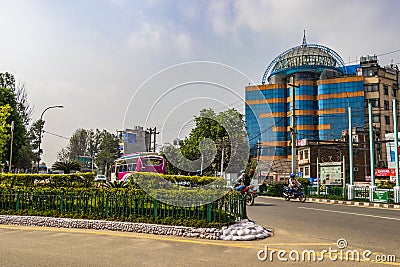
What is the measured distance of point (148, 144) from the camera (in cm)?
979

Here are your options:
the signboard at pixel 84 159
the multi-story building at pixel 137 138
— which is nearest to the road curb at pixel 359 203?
the multi-story building at pixel 137 138

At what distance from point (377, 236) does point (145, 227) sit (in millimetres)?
5525

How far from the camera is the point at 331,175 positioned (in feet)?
89.0

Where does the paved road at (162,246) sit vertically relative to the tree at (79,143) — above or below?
below

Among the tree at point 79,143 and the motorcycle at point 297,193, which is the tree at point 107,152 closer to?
the tree at point 79,143

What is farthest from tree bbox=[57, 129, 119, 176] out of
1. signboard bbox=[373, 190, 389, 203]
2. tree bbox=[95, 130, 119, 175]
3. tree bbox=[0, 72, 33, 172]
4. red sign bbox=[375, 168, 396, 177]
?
signboard bbox=[373, 190, 389, 203]

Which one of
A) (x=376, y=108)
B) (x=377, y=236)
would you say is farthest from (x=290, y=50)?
(x=377, y=236)

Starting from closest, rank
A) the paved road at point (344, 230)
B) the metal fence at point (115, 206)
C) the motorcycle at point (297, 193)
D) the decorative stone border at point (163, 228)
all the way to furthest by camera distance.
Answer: the paved road at point (344, 230) → the decorative stone border at point (163, 228) → the metal fence at point (115, 206) → the motorcycle at point (297, 193)

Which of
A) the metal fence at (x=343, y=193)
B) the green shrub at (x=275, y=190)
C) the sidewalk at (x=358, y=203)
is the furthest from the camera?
the green shrub at (x=275, y=190)

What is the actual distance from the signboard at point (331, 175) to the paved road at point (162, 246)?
16543 mm

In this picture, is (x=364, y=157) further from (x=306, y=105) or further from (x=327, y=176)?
(x=327, y=176)

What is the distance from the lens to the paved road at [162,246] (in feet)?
22.1

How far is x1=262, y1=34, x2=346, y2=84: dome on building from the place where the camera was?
2677 inches

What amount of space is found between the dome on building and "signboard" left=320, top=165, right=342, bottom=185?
1705 inches
